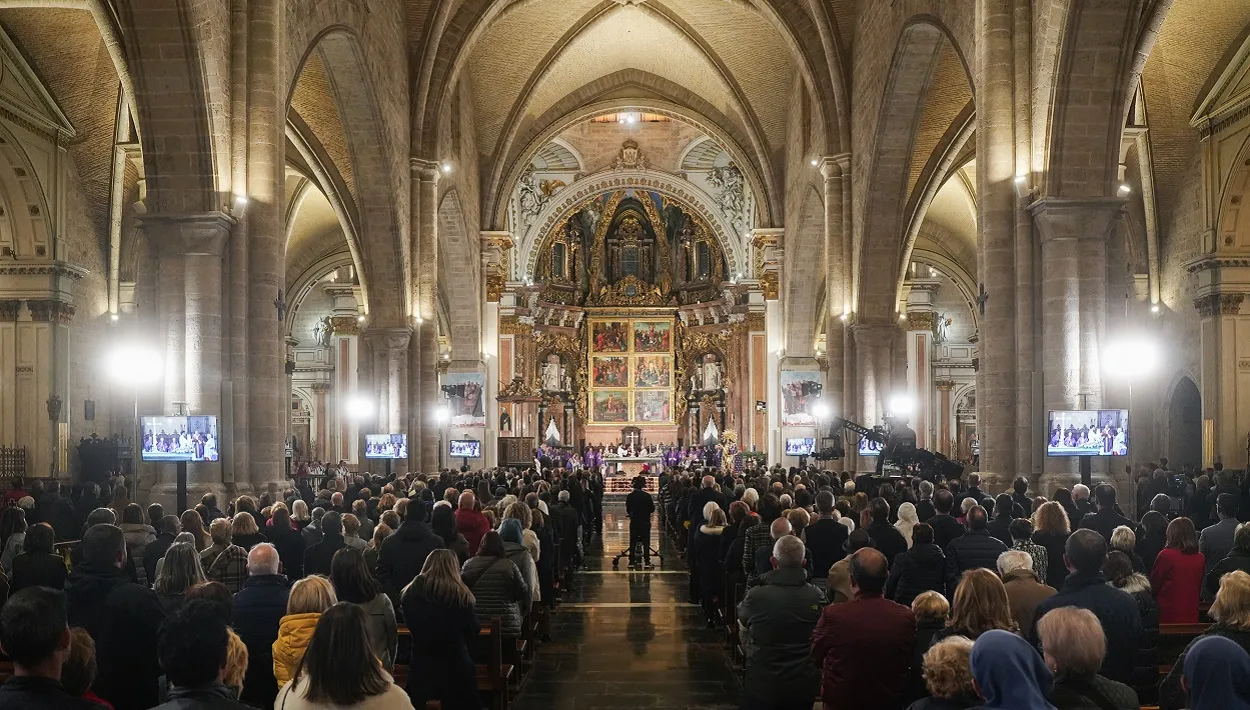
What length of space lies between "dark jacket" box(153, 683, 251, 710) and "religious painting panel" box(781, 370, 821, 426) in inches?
896

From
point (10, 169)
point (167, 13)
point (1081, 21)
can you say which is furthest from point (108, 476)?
point (1081, 21)

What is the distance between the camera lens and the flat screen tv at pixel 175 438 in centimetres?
1164

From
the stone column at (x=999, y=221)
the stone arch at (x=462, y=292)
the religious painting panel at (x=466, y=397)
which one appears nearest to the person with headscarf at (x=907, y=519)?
the stone column at (x=999, y=221)

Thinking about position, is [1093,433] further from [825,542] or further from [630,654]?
[630,654]

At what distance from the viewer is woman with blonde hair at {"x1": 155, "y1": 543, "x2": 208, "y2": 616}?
579 cm

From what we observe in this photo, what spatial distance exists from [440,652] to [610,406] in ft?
133

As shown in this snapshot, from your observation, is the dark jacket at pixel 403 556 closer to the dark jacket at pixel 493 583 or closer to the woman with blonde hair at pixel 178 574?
the dark jacket at pixel 493 583

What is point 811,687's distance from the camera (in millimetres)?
6195

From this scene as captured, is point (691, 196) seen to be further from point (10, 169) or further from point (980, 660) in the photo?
point (980, 660)

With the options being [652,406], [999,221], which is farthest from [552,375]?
[999,221]

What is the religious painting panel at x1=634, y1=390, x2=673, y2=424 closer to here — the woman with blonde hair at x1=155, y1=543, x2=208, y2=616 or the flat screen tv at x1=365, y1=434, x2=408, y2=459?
the flat screen tv at x1=365, y1=434, x2=408, y2=459

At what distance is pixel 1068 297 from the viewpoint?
12867mm

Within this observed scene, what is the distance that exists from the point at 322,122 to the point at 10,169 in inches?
240

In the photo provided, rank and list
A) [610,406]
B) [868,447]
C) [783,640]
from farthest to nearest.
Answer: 1. [610,406]
2. [868,447]
3. [783,640]
